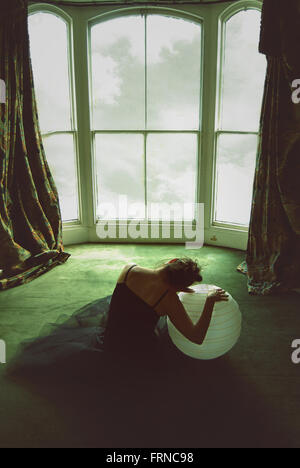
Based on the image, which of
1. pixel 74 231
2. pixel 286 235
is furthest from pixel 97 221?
pixel 286 235

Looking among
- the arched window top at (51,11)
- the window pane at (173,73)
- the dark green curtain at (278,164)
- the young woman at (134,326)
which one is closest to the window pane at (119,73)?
the window pane at (173,73)

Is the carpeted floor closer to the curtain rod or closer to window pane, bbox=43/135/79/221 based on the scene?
window pane, bbox=43/135/79/221

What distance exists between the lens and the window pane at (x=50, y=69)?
367cm

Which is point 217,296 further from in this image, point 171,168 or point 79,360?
point 171,168

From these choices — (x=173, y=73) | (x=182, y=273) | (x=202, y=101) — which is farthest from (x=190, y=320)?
(x=173, y=73)

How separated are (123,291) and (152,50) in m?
2.97

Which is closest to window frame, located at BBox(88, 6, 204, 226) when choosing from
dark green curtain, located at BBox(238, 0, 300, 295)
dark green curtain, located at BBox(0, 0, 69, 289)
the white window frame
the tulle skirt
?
the white window frame

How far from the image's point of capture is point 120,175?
4.20 meters

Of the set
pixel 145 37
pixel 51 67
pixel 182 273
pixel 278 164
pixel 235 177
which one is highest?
pixel 145 37

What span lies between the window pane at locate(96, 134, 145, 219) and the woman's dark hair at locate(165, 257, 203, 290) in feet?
8.23

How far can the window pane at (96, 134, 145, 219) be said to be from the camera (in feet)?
13.5

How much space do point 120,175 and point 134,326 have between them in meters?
2.59

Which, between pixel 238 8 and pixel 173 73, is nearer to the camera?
pixel 238 8

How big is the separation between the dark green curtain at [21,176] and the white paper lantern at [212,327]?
5.95 feet
